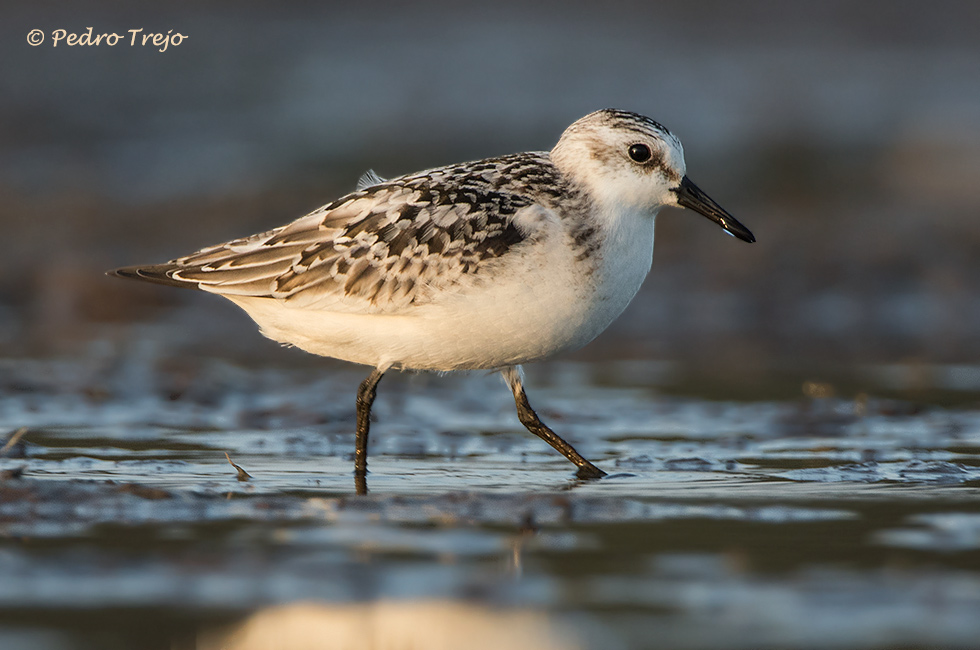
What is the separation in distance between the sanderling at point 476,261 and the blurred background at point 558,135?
3192mm

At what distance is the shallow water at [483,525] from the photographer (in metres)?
4.41

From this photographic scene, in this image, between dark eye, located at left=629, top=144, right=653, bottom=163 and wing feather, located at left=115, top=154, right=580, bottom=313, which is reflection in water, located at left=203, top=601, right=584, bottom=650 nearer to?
wing feather, located at left=115, top=154, right=580, bottom=313

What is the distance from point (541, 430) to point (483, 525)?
1.84 meters

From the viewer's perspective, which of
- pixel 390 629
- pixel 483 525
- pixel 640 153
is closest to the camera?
pixel 390 629

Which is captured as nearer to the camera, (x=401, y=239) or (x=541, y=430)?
(x=401, y=239)

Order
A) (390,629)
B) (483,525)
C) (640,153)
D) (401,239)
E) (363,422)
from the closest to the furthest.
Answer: (390,629) → (483,525) → (401,239) → (640,153) → (363,422)

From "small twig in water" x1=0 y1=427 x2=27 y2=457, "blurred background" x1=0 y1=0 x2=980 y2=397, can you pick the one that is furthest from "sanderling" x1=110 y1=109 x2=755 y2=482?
"blurred background" x1=0 y1=0 x2=980 y2=397

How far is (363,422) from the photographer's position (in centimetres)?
739

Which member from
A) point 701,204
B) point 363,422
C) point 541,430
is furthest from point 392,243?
point 701,204

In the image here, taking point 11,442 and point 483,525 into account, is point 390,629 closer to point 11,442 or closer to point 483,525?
point 483,525

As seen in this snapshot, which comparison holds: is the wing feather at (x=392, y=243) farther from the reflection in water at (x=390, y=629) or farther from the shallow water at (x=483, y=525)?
the reflection in water at (x=390, y=629)

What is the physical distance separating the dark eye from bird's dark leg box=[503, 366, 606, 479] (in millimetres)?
1442

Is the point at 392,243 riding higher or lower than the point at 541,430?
higher

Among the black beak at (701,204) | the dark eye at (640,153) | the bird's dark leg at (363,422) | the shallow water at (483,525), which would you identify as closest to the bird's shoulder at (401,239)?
the dark eye at (640,153)
